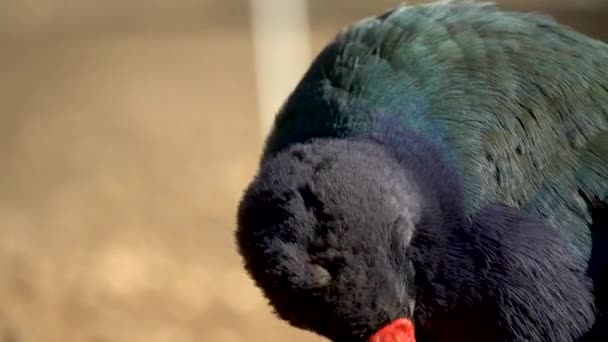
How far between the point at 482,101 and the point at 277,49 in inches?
61.7

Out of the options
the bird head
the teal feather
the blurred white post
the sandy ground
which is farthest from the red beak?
the blurred white post

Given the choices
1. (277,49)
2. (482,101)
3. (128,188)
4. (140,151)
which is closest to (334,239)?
(482,101)

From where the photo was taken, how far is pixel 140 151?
2.49m

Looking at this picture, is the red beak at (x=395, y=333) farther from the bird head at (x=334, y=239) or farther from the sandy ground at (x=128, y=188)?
the sandy ground at (x=128, y=188)

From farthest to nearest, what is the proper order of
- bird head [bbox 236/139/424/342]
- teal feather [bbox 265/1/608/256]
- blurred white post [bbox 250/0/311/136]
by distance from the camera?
blurred white post [bbox 250/0/311/136]
teal feather [bbox 265/1/608/256]
bird head [bbox 236/139/424/342]

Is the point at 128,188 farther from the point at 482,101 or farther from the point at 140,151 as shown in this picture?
the point at 482,101

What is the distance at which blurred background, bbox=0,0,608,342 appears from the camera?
2037 millimetres

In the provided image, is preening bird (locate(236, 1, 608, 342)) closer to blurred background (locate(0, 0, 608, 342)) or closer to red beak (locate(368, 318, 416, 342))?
red beak (locate(368, 318, 416, 342))

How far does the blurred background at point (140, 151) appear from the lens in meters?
2.04

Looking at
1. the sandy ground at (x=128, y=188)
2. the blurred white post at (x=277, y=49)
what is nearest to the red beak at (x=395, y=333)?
the sandy ground at (x=128, y=188)

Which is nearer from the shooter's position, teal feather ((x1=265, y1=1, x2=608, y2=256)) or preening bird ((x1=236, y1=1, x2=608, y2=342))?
preening bird ((x1=236, y1=1, x2=608, y2=342))

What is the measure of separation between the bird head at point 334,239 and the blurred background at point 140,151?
100cm

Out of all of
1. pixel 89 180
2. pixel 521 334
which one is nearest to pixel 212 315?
pixel 89 180

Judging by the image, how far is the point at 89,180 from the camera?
94.5 inches
